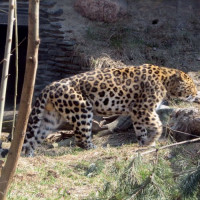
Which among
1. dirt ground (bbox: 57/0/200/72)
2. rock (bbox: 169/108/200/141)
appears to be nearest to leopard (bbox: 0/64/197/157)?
rock (bbox: 169/108/200/141)

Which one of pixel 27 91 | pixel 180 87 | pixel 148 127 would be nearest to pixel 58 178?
pixel 148 127

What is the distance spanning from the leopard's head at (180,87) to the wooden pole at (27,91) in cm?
584

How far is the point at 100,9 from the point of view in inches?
555

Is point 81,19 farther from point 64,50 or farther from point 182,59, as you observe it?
point 182,59

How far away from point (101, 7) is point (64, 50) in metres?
1.82

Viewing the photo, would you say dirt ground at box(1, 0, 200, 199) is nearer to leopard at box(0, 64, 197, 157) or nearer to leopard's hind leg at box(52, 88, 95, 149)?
leopard at box(0, 64, 197, 157)

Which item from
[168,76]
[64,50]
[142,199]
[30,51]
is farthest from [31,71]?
[64,50]

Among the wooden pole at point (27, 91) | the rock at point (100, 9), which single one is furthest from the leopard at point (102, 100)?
the rock at point (100, 9)

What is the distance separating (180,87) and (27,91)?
619 centimetres

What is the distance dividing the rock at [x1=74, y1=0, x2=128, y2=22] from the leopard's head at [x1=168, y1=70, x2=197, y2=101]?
18.5ft

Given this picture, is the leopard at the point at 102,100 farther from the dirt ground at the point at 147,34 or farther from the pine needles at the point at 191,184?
the pine needles at the point at 191,184

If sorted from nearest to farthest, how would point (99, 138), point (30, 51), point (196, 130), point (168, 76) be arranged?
point (30, 51), point (196, 130), point (168, 76), point (99, 138)

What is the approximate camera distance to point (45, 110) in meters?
8.36

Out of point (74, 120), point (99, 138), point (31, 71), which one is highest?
point (31, 71)
